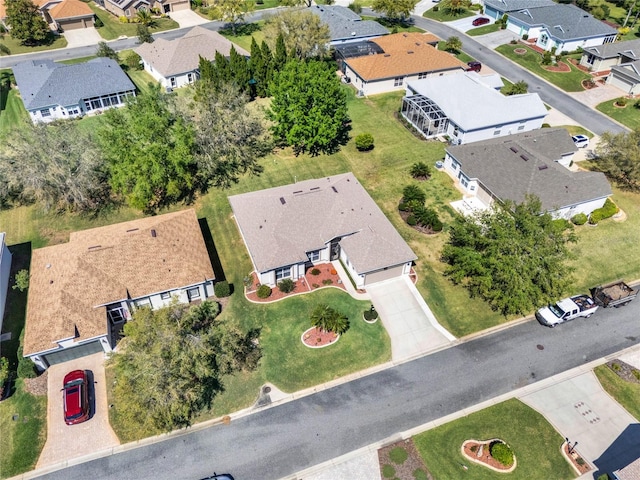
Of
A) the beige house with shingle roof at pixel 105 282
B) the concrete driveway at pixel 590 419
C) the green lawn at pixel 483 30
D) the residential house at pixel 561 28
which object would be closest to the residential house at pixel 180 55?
the beige house with shingle roof at pixel 105 282

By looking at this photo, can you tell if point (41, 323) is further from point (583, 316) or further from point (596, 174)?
point (596, 174)

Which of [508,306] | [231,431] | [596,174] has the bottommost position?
[231,431]

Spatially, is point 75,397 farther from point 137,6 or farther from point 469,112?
point 137,6

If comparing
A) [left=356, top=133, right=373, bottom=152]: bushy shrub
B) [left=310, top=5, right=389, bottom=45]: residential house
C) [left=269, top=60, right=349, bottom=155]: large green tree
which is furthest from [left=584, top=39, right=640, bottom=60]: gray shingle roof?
[left=269, top=60, right=349, bottom=155]: large green tree

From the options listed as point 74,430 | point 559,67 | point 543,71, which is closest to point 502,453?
point 74,430

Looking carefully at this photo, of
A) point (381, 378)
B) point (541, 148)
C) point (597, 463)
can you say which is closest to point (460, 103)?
point (541, 148)
